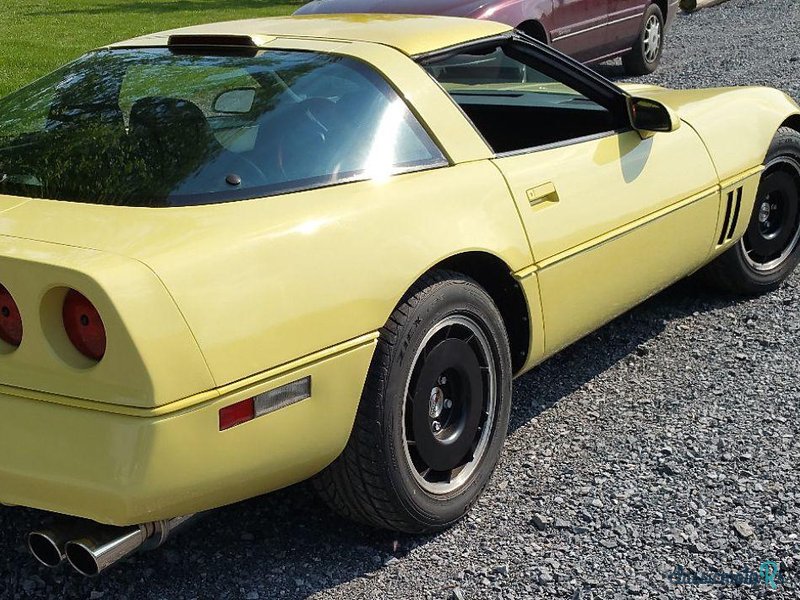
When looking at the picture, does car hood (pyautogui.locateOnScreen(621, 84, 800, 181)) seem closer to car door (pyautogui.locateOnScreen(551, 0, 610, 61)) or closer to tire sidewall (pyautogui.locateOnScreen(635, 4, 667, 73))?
car door (pyautogui.locateOnScreen(551, 0, 610, 61))

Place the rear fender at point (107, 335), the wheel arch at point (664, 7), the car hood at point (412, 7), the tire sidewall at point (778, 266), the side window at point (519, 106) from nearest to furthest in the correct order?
the rear fender at point (107, 335) → the side window at point (519, 106) → the tire sidewall at point (778, 266) → the car hood at point (412, 7) → the wheel arch at point (664, 7)

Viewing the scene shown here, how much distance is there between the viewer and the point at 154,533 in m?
2.71

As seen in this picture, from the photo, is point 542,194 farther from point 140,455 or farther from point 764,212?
point 764,212

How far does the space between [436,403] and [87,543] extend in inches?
42.7

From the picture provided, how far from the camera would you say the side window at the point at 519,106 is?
4414 millimetres

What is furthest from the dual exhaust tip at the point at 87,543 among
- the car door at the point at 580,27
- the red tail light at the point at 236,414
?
the car door at the point at 580,27

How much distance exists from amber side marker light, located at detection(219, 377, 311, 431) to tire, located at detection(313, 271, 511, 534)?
262 millimetres

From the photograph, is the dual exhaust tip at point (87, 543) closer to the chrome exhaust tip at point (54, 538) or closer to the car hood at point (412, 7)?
the chrome exhaust tip at point (54, 538)

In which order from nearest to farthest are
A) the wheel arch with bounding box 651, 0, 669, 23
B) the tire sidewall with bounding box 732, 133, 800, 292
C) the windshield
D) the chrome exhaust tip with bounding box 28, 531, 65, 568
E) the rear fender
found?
1. the rear fender
2. the chrome exhaust tip with bounding box 28, 531, 65, 568
3. the windshield
4. the tire sidewall with bounding box 732, 133, 800, 292
5. the wheel arch with bounding box 651, 0, 669, 23

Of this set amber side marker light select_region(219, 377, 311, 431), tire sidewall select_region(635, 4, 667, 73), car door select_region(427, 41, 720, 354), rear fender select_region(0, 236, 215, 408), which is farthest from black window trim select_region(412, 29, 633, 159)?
tire sidewall select_region(635, 4, 667, 73)

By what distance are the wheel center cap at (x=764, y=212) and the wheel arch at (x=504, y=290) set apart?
2005mm

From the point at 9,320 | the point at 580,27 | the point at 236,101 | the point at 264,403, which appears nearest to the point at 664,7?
the point at 580,27

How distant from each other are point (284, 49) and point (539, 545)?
5.47 ft

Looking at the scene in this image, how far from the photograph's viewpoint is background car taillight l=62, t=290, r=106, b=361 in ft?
7.97
